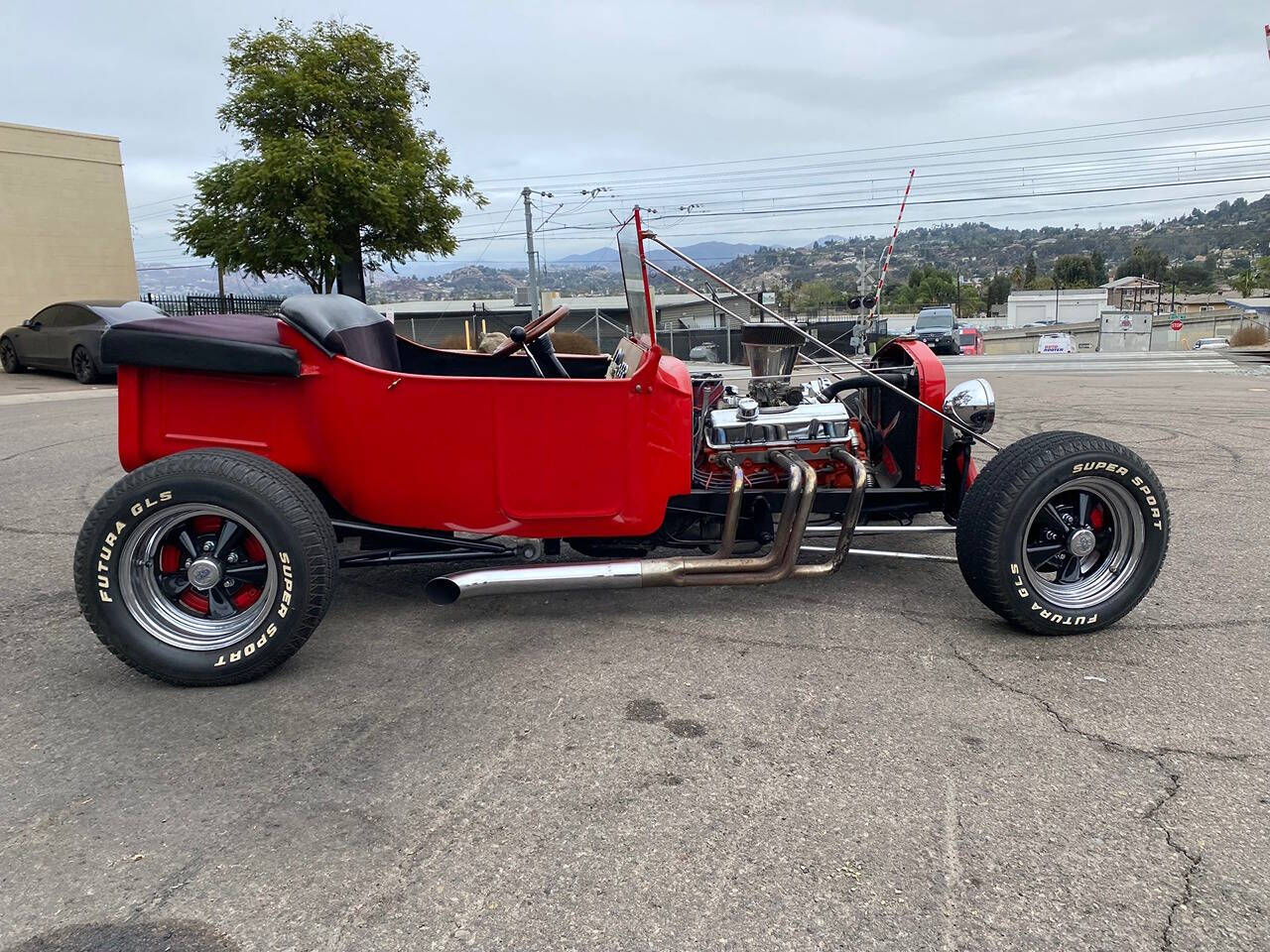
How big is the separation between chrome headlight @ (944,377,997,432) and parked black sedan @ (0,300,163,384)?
13.4m

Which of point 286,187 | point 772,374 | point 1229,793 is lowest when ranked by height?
point 1229,793

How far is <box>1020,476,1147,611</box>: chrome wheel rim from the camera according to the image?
3.61 metres

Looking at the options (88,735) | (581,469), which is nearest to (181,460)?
(88,735)

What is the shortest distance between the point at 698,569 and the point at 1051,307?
300 feet

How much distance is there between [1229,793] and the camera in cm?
246

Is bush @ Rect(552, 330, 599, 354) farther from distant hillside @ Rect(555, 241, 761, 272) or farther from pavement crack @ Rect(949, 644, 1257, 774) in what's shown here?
pavement crack @ Rect(949, 644, 1257, 774)

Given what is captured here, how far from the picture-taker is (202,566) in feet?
10.7

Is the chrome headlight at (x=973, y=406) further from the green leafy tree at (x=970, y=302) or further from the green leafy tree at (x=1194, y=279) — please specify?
the green leafy tree at (x=1194, y=279)

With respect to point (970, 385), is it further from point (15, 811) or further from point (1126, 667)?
point (15, 811)

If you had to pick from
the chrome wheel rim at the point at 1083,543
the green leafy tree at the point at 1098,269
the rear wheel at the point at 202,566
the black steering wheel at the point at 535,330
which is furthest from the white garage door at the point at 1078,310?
the rear wheel at the point at 202,566

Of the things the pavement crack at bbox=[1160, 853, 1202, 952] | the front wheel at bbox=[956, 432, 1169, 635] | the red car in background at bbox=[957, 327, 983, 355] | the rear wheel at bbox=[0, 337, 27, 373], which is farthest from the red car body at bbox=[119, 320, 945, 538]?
the red car in background at bbox=[957, 327, 983, 355]

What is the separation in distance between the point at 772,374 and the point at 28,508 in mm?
5172

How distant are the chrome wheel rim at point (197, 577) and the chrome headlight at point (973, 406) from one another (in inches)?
125

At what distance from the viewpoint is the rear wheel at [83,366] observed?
1431 cm
